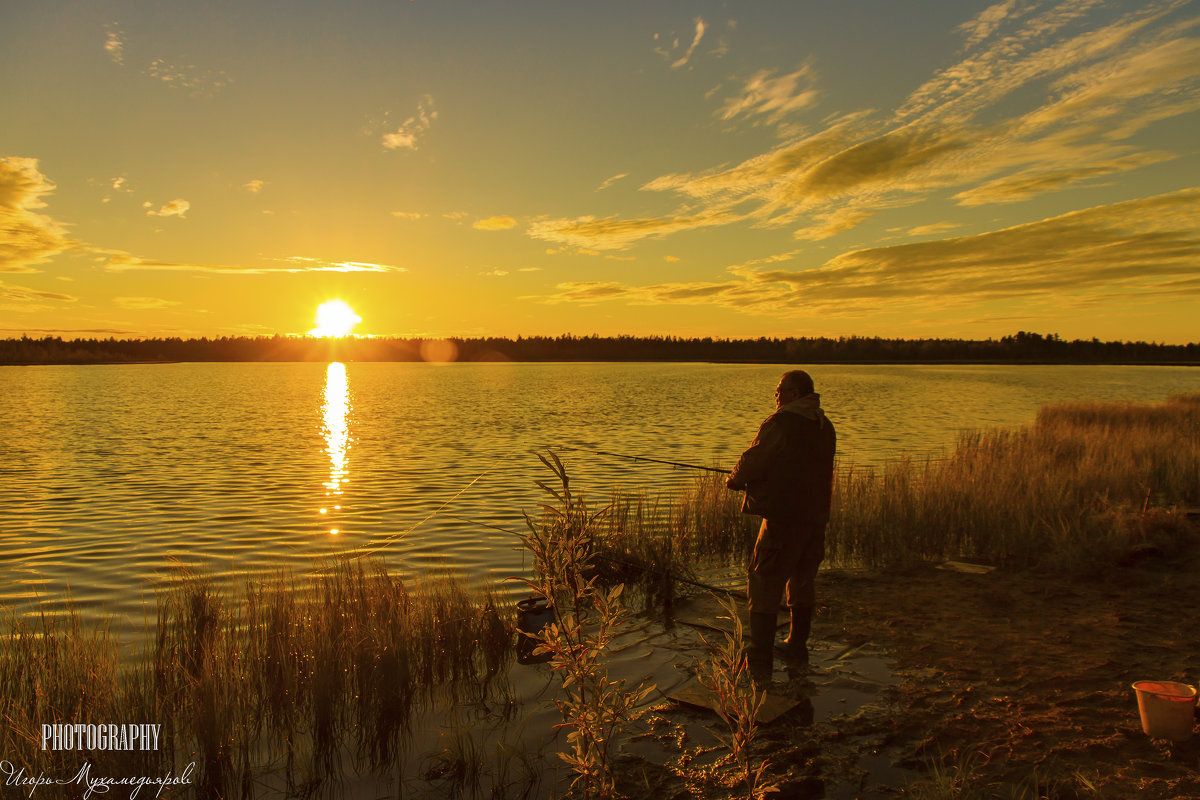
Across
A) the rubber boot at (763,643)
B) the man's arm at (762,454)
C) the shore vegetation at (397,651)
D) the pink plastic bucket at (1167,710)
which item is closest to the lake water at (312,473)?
the shore vegetation at (397,651)

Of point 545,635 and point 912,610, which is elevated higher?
point 545,635

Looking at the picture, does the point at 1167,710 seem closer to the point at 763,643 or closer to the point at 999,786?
the point at 999,786

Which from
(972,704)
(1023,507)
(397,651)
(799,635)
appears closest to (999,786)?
(972,704)

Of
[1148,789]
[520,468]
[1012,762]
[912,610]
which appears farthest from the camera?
[520,468]

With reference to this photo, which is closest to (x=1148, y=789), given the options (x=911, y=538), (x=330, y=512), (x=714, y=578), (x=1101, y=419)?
(x=714, y=578)

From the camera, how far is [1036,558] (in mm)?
10273

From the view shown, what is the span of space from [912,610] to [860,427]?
2382cm

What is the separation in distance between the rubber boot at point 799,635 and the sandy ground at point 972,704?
0.15 meters

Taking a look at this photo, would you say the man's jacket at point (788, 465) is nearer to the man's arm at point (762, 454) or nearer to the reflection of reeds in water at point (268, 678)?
the man's arm at point (762, 454)

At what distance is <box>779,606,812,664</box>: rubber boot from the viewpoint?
6.74 meters

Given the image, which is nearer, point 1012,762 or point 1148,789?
point 1148,789

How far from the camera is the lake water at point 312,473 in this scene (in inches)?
447

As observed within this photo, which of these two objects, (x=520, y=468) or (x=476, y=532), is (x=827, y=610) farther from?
(x=520, y=468)

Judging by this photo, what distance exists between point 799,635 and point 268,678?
4901mm
